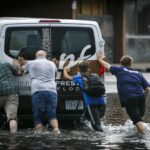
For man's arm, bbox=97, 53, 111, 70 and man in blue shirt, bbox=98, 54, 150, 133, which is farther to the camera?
man's arm, bbox=97, 53, 111, 70

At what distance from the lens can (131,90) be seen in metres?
13.4

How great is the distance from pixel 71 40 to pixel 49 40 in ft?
1.39

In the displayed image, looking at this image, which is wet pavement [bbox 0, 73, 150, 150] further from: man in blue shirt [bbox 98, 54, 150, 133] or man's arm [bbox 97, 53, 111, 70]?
man's arm [bbox 97, 53, 111, 70]

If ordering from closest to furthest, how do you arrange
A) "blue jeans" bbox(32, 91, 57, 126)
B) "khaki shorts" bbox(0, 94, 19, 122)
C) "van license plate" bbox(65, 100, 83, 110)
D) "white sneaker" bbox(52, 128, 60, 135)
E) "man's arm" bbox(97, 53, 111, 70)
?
"white sneaker" bbox(52, 128, 60, 135) → "blue jeans" bbox(32, 91, 57, 126) → "khaki shorts" bbox(0, 94, 19, 122) → "man's arm" bbox(97, 53, 111, 70) → "van license plate" bbox(65, 100, 83, 110)

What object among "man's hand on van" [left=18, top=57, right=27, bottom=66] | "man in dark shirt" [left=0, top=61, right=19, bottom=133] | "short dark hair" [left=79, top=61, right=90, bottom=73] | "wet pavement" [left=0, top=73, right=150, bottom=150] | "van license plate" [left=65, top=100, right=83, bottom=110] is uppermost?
"man's hand on van" [left=18, top=57, right=27, bottom=66]

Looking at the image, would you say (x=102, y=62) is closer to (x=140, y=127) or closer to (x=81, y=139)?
(x=140, y=127)

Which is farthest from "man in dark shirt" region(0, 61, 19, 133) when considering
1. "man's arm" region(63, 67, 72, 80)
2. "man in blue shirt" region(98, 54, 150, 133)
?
"man in blue shirt" region(98, 54, 150, 133)

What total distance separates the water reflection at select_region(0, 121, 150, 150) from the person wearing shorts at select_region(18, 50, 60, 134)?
0.92 feet

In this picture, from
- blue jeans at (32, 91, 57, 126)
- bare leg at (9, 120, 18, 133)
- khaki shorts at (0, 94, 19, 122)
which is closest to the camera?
blue jeans at (32, 91, 57, 126)

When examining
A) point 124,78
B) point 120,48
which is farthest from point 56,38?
point 120,48

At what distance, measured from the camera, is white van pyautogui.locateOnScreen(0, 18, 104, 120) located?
1382cm

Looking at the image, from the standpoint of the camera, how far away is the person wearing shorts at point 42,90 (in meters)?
13.2

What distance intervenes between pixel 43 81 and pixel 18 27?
126 centimetres

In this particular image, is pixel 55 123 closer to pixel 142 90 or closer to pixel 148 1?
pixel 142 90
